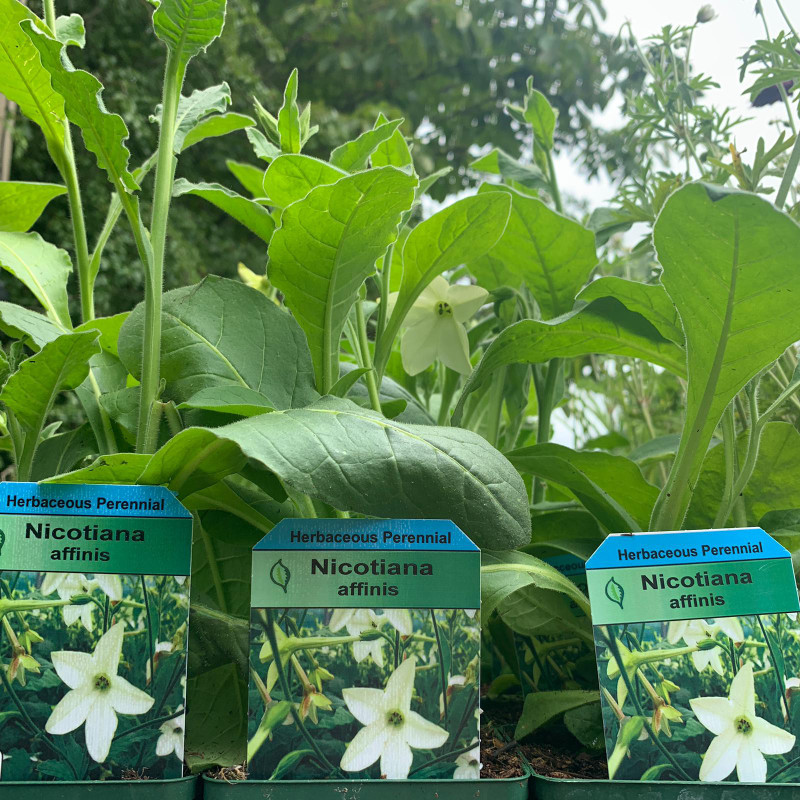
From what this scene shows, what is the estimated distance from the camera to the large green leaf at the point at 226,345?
0.49m

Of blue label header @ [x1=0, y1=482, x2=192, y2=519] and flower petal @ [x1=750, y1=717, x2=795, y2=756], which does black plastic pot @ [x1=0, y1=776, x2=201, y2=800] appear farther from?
flower petal @ [x1=750, y1=717, x2=795, y2=756]

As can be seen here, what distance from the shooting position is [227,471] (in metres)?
0.41

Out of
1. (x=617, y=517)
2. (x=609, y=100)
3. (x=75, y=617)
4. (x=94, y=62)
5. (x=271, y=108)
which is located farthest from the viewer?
(x=609, y=100)

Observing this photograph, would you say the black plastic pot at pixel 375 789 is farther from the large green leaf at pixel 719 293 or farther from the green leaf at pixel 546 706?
the large green leaf at pixel 719 293

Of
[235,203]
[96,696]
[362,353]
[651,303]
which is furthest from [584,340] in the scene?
[96,696]

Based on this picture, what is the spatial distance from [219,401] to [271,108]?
313cm

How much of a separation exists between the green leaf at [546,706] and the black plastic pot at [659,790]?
0.07 meters

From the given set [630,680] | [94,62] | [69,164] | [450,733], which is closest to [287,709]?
[450,733]

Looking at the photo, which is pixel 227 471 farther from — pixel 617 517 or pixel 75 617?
pixel 617 517

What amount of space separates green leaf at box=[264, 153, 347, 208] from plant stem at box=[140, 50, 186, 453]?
0.21 feet

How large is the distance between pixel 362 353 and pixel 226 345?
0.11m

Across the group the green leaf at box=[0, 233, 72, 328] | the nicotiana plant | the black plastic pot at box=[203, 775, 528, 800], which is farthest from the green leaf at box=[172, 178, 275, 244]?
the black plastic pot at box=[203, 775, 528, 800]

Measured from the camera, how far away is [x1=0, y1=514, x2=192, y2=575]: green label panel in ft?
1.25

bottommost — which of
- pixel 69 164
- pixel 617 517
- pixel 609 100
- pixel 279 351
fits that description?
→ pixel 617 517
